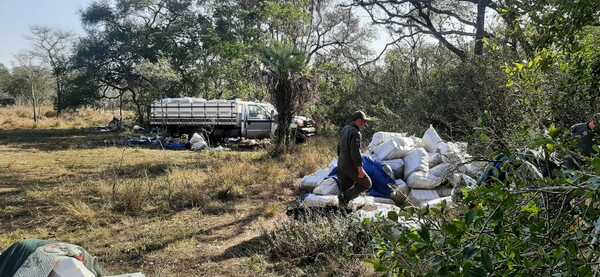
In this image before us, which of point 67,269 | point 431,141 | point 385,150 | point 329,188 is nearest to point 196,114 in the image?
point 385,150

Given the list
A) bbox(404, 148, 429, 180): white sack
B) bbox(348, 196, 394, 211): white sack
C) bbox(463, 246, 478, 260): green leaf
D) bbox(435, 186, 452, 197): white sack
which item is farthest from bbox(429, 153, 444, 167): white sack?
bbox(463, 246, 478, 260): green leaf

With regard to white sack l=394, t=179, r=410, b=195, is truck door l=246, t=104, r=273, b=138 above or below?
above

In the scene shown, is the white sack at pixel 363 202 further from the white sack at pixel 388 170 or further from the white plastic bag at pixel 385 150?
the white plastic bag at pixel 385 150

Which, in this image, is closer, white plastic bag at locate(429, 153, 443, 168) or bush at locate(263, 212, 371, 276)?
bush at locate(263, 212, 371, 276)

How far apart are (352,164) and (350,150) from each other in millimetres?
222

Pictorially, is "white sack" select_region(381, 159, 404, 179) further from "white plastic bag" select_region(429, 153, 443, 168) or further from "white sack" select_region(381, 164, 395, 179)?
"white plastic bag" select_region(429, 153, 443, 168)

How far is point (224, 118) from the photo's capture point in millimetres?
19266

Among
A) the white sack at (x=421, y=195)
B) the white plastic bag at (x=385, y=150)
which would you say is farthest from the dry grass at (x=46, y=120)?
the white sack at (x=421, y=195)

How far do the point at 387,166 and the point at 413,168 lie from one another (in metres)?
0.46

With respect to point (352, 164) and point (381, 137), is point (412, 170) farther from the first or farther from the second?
point (352, 164)

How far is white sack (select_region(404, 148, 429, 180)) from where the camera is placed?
27.6ft

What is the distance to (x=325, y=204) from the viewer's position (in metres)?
6.34

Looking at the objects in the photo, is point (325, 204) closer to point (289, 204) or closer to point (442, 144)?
point (289, 204)

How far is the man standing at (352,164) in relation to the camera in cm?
654
